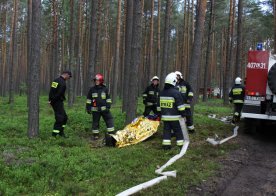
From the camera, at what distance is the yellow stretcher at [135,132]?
9.19m

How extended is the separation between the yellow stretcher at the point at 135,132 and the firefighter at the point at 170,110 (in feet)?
3.75

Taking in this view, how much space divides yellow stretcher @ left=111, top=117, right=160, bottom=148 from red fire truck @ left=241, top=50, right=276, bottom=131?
9.62 feet

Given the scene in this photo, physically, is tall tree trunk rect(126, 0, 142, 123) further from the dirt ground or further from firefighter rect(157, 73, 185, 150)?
the dirt ground

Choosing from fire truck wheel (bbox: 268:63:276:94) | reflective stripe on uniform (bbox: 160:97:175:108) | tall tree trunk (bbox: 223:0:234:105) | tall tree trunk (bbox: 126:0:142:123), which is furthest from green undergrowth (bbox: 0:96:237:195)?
tall tree trunk (bbox: 223:0:234:105)

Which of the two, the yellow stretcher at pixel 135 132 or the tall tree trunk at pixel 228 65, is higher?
the tall tree trunk at pixel 228 65

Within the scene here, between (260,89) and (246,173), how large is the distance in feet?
12.5

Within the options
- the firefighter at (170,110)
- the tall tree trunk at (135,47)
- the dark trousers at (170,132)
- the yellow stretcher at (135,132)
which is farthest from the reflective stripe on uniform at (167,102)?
the tall tree trunk at (135,47)

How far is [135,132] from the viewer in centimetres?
963

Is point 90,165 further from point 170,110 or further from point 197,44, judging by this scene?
→ point 197,44

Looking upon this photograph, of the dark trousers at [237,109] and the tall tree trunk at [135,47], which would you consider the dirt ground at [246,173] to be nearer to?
the dark trousers at [237,109]

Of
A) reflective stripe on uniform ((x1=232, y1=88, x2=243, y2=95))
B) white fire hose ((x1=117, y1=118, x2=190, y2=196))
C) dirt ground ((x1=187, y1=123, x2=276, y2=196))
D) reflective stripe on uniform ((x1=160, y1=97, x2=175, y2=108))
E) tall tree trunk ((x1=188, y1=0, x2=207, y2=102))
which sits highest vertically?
tall tree trunk ((x1=188, y1=0, x2=207, y2=102))

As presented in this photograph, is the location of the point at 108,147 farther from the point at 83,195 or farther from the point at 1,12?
the point at 1,12

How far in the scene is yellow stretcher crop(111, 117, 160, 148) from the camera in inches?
362

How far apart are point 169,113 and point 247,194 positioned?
3404mm
